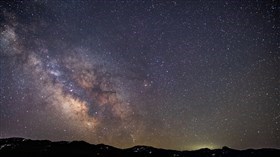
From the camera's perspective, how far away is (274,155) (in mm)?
33844

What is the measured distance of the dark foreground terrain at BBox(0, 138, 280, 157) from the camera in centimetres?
3447

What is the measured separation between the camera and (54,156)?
34125 millimetres

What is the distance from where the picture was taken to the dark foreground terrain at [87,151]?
113ft

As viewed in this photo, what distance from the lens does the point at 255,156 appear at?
34.8 metres

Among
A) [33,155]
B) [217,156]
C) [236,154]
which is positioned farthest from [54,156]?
[236,154]

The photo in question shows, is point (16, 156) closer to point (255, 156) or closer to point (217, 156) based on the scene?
point (217, 156)

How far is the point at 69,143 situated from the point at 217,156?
18.2 metres

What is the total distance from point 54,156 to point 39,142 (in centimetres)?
321

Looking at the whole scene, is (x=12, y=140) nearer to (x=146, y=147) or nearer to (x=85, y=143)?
(x=85, y=143)

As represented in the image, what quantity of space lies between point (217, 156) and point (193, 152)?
3096mm

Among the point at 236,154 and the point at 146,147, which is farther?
the point at 146,147

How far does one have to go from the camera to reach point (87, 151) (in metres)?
35.0

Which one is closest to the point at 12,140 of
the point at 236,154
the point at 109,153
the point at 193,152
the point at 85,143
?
the point at 85,143

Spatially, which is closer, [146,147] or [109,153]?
[109,153]
